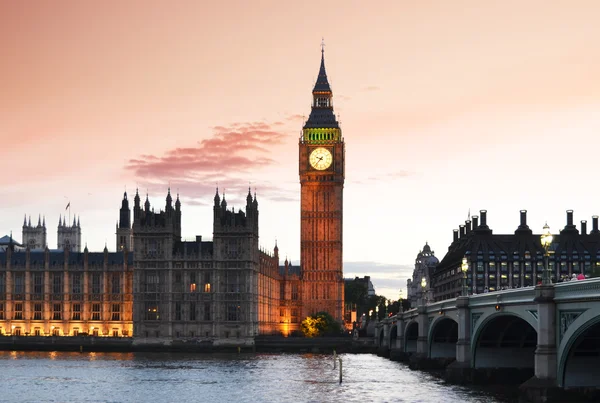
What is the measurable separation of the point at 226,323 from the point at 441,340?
84136 millimetres

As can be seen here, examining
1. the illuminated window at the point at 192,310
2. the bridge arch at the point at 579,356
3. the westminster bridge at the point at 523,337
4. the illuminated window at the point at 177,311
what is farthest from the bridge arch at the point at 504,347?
the illuminated window at the point at 177,311

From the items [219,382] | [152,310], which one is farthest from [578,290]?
[152,310]

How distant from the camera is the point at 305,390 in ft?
314

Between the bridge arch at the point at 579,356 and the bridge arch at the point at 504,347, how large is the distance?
2125 centimetres

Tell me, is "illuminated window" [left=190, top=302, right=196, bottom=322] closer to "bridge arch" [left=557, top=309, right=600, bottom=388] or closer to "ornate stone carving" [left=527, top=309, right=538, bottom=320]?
"ornate stone carving" [left=527, top=309, right=538, bottom=320]

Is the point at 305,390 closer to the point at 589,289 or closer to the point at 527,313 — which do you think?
the point at 527,313

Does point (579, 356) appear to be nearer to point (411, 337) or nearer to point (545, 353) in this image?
point (545, 353)

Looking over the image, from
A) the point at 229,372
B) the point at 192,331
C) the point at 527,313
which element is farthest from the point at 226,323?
the point at 527,313

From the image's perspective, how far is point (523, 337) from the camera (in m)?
86.4

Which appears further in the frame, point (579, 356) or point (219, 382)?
point (219, 382)

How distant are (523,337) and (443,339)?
31576mm

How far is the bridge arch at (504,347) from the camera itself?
Answer: 86125 millimetres

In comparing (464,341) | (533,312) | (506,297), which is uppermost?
(506,297)

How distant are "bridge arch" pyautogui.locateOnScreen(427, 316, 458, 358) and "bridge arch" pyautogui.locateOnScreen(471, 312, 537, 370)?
1995cm
